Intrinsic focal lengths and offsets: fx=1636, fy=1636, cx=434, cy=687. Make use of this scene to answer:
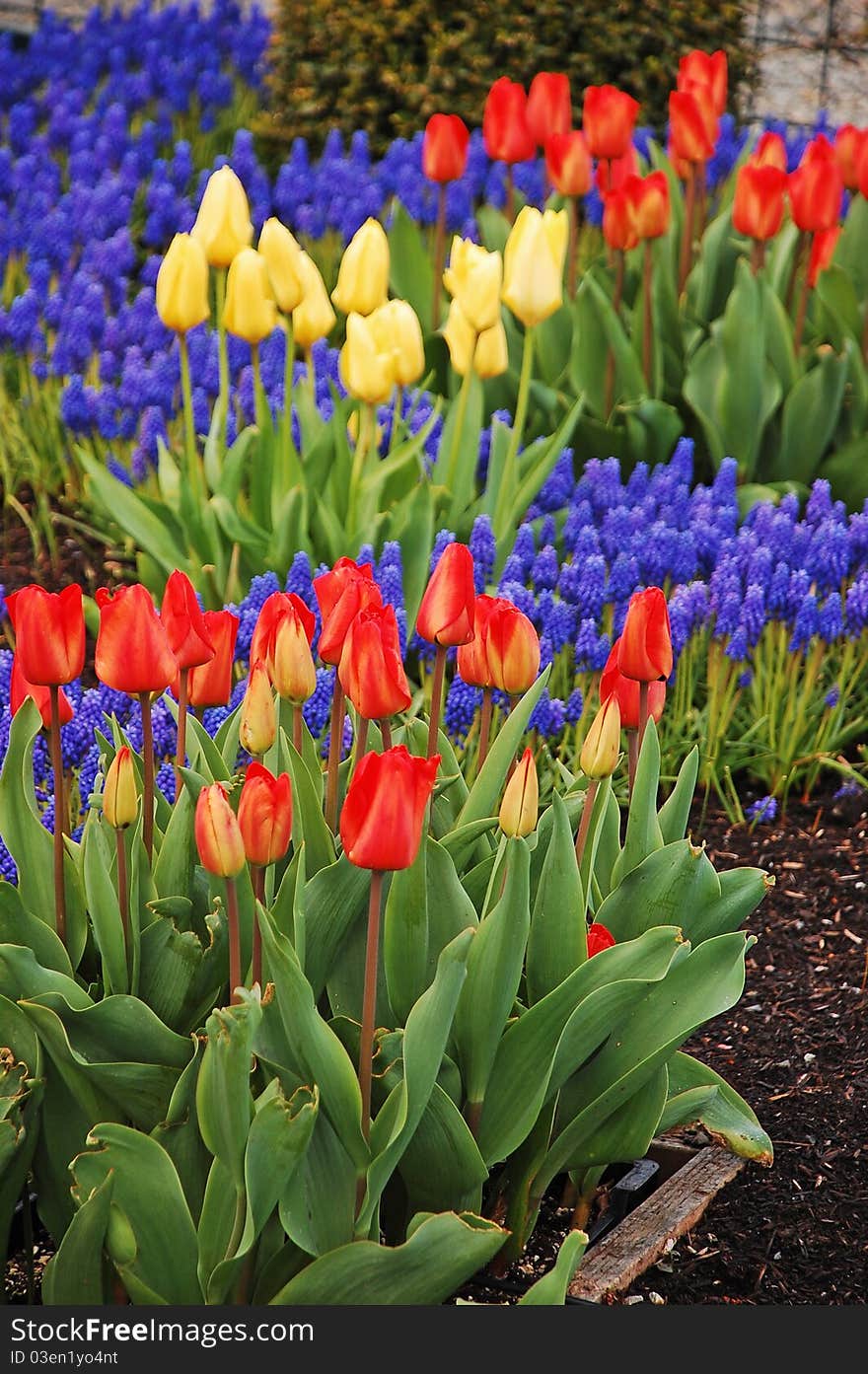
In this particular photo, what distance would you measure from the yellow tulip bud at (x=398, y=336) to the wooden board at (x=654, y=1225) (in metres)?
1.42

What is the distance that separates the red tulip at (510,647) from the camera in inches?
64.7

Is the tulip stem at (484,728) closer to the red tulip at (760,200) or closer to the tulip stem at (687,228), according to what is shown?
the red tulip at (760,200)

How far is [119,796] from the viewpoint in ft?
5.19

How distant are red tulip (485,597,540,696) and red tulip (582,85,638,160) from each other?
7.74 feet

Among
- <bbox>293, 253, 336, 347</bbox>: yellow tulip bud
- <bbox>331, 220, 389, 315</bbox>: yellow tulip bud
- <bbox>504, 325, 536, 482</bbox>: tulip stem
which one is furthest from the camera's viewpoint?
<bbox>504, 325, 536, 482</bbox>: tulip stem

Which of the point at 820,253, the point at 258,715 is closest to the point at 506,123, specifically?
the point at 820,253

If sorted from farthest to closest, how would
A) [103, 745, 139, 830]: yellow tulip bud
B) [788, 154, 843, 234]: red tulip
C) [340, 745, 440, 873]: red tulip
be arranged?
[788, 154, 843, 234]: red tulip
[103, 745, 139, 830]: yellow tulip bud
[340, 745, 440, 873]: red tulip

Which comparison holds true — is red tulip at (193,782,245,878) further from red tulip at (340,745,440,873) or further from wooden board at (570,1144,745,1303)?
wooden board at (570,1144,745,1303)

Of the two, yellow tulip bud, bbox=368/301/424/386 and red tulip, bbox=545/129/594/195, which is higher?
→ red tulip, bbox=545/129/594/195

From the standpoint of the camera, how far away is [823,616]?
2.88 meters

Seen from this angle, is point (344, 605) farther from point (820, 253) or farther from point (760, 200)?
point (820, 253)

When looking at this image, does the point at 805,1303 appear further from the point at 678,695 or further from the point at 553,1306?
the point at 678,695

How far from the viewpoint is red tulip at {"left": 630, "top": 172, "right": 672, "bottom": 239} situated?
359 centimetres

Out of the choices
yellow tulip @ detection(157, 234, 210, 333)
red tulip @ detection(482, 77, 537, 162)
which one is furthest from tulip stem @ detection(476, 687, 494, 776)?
red tulip @ detection(482, 77, 537, 162)
